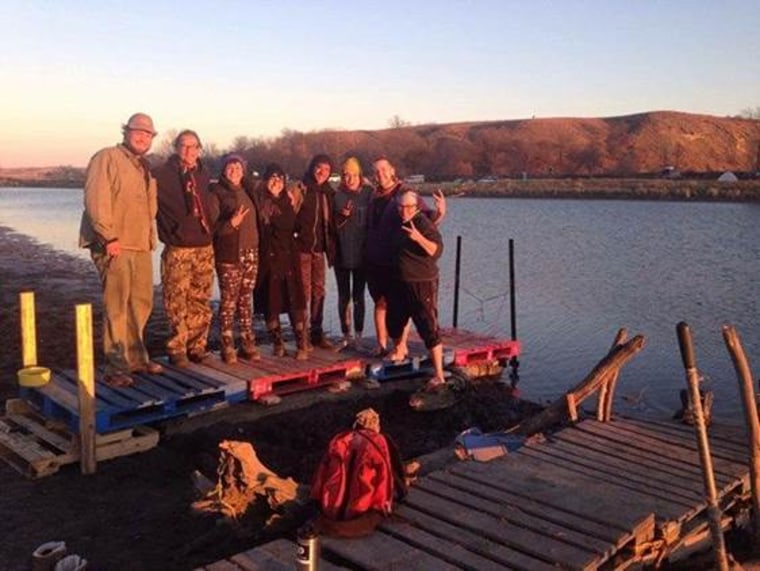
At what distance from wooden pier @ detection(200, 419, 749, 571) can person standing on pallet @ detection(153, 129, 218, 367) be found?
3.49 meters

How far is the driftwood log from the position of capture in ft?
26.4

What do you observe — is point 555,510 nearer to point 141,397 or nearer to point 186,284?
point 141,397

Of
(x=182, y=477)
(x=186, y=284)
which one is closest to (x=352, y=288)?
(x=186, y=284)

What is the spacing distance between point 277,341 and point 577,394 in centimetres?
364

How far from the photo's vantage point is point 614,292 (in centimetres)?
2136

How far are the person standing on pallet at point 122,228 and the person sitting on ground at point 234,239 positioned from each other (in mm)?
725

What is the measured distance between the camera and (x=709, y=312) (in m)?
18.3

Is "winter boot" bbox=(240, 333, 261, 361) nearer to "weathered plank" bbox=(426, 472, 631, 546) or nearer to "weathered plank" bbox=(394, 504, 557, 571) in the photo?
"weathered plank" bbox=(426, 472, 631, 546)

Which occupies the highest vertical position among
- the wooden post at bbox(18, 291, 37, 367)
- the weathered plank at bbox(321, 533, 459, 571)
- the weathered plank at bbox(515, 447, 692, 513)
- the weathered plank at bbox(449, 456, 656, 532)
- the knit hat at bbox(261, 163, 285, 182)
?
the knit hat at bbox(261, 163, 285, 182)

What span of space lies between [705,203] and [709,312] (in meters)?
43.0

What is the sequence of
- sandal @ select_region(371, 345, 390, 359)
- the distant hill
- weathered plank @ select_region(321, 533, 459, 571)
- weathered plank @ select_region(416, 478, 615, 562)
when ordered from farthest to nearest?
the distant hill < sandal @ select_region(371, 345, 390, 359) < weathered plank @ select_region(416, 478, 615, 562) < weathered plank @ select_region(321, 533, 459, 571)

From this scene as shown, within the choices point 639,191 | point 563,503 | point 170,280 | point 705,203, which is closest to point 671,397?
point 563,503

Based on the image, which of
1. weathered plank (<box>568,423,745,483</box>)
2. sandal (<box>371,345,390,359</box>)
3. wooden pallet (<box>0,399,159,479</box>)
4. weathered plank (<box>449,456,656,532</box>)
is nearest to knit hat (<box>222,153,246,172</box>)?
wooden pallet (<box>0,399,159,479</box>)

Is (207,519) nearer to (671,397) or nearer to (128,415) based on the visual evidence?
(128,415)
